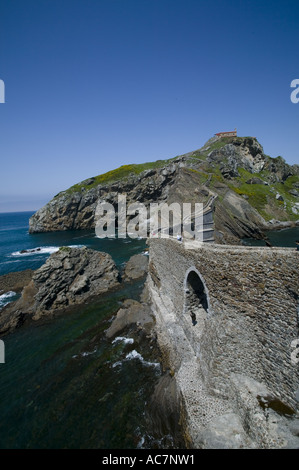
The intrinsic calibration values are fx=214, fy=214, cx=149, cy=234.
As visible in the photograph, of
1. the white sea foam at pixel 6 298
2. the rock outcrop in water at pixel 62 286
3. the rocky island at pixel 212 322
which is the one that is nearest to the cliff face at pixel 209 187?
the rock outcrop in water at pixel 62 286

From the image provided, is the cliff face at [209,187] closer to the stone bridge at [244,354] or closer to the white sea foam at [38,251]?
the white sea foam at [38,251]

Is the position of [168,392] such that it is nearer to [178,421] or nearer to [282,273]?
[178,421]

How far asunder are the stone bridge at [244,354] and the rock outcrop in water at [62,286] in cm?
1640

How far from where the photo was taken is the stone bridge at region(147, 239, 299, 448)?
7352 mm

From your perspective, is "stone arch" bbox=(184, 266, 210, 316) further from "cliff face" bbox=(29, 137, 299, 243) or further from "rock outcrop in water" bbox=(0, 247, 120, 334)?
"cliff face" bbox=(29, 137, 299, 243)

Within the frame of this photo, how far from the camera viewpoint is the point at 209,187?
53.1m

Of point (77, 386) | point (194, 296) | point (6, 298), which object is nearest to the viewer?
point (77, 386)

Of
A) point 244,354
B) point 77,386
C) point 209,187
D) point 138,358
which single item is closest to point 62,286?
point 77,386

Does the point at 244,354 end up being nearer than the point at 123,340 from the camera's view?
Yes

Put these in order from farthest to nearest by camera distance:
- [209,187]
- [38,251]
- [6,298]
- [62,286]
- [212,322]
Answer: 1. [209,187]
2. [38,251]
3. [6,298]
4. [62,286]
5. [212,322]

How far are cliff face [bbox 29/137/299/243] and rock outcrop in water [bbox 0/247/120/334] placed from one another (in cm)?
2943

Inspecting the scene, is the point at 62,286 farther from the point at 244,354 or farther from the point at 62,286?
the point at 244,354

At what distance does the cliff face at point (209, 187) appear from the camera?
53.2m

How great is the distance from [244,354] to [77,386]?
10.6m
